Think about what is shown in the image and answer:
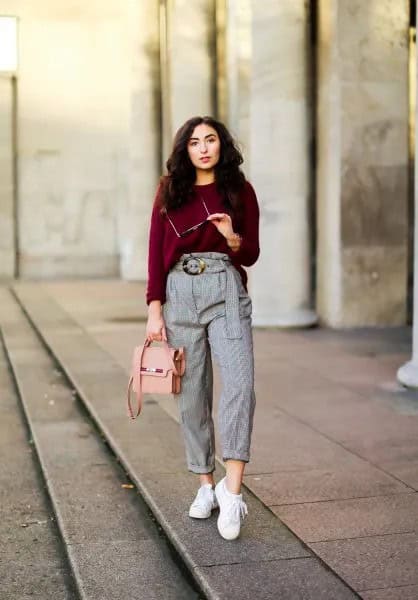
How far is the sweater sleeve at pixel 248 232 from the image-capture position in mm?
4566

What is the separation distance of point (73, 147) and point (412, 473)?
18.9 meters

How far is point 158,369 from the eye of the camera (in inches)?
180

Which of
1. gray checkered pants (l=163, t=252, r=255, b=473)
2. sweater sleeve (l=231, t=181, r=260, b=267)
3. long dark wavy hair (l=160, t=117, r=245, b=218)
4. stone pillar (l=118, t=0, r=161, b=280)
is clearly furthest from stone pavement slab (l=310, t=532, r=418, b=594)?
stone pillar (l=118, t=0, r=161, b=280)

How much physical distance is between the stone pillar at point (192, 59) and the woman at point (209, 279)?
A: 11.8 m

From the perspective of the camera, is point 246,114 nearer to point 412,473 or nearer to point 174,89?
point 174,89

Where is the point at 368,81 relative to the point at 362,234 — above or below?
above

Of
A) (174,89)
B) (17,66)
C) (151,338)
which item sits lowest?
(151,338)

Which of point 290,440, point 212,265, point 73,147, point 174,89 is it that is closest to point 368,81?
point 174,89

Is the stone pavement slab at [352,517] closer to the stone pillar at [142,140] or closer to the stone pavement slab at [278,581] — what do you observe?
the stone pavement slab at [278,581]

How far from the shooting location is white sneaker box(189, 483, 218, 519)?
4.77m

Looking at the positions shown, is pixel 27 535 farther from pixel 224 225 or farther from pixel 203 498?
pixel 224 225

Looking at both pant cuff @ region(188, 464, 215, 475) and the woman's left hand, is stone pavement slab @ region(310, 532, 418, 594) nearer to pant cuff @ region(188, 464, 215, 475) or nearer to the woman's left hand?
pant cuff @ region(188, 464, 215, 475)

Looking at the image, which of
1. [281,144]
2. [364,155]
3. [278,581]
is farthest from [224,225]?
[364,155]

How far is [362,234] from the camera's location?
39.0 feet
